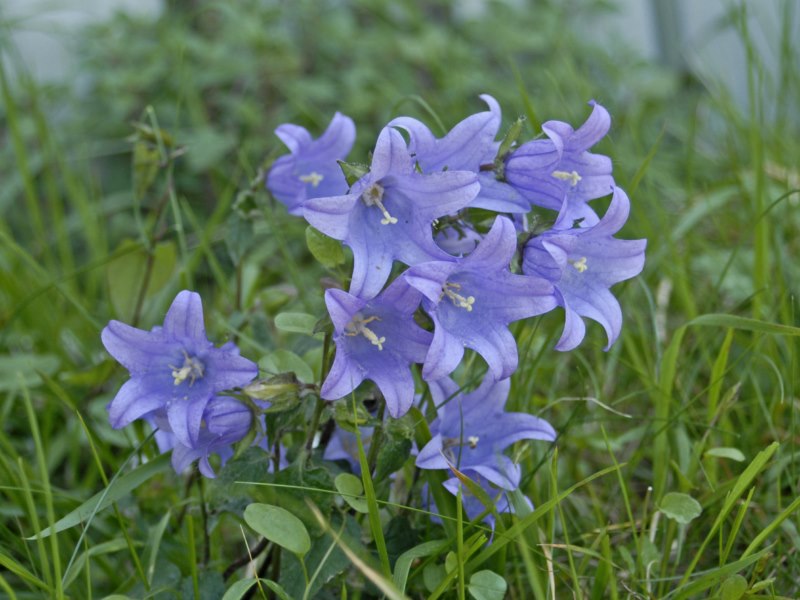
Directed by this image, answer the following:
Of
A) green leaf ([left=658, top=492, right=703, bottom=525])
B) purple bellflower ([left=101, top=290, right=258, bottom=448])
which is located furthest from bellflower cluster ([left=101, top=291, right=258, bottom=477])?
green leaf ([left=658, top=492, right=703, bottom=525])

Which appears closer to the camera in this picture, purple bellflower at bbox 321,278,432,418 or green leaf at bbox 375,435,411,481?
purple bellflower at bbox 321,278,432,418

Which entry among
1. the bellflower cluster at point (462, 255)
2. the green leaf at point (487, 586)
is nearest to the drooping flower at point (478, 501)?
the bellflower cluster at point (462, 255)

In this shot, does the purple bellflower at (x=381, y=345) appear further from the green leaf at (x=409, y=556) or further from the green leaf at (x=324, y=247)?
the green leaf at (x=409, y=556)

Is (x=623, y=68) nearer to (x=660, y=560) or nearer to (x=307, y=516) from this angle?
(x=660, y=560)

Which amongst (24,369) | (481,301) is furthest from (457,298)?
(24,369)

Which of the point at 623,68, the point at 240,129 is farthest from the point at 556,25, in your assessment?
the point at 240,129

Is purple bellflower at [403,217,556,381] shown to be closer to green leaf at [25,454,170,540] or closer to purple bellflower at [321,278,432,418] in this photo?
purple bellflower at [321,278,432,418]
